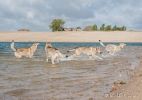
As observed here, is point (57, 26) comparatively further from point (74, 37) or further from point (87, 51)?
point (87, 51)

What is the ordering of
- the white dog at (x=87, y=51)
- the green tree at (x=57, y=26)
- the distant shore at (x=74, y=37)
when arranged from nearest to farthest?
the white dog at (x=87, y=51), the distant shore at (x=74, y=37), the green tree at (x=57, y=26)

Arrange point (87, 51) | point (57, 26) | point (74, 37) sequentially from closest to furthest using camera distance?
1. point (87, 51)
2. point (74, 37)
3. point (57, 26)

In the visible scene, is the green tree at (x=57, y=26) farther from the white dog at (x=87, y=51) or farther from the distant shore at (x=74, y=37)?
the white dog at (x=87, y=51)

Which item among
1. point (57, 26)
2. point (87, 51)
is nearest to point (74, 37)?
point (57, 26)

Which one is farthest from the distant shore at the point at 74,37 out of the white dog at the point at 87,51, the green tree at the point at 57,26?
the white dog at the point at 87,51

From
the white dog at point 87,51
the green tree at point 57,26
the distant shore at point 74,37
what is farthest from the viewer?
the green tree at point 57,26

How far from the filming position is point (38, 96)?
38.3ft

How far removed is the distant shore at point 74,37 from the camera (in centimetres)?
12744

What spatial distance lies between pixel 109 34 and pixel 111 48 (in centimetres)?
9948

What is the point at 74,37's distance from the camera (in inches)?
5172

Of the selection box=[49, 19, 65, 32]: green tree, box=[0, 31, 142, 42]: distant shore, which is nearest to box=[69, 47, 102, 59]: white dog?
box=[0, 31, 142, 42]: distant shore

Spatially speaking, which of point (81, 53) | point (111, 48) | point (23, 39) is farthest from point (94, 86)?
point (23, 39)

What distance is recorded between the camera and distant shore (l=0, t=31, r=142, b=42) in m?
127

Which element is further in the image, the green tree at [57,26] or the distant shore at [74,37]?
the green tree at [57,26]
